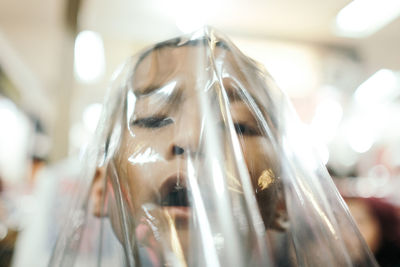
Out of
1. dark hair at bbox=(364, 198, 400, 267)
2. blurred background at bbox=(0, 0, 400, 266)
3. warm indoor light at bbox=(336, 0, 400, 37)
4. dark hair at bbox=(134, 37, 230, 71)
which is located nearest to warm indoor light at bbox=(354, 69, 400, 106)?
blurred background at bbox=(0, 0, 400, 266)

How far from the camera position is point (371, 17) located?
4.06 feet

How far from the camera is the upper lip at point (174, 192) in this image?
284mm

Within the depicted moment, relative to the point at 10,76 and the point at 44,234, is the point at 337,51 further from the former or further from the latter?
the point at 10,76

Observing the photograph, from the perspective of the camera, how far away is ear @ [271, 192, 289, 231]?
29 cm

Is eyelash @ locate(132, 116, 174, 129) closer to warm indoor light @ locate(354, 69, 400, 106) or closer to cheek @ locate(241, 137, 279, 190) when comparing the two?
cheek @ locate(241, 137, 279, 190)

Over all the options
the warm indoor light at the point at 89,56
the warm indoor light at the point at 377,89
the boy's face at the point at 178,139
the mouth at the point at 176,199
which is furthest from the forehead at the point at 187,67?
the warm indoor light at the point at 377,89

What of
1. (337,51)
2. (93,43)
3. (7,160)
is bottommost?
(7,160)

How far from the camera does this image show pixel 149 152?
0.30m

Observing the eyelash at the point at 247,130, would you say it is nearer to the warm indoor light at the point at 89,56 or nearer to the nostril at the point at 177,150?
the nostril at the point at 177,150

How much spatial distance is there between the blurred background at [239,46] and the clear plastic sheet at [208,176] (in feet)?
0.25

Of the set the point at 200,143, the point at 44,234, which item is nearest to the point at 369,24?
the point at 200,143

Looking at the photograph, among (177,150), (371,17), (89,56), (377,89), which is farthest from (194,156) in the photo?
(377,89)

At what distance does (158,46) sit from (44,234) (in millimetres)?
479

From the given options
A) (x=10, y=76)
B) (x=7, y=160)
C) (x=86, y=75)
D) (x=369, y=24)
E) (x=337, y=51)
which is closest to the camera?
(x=369, y=24)
